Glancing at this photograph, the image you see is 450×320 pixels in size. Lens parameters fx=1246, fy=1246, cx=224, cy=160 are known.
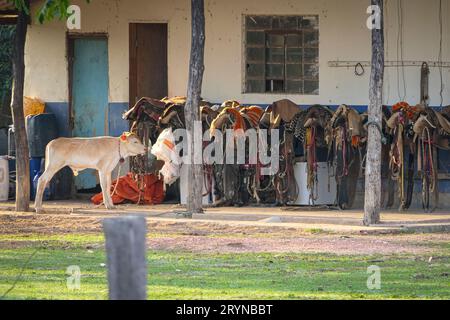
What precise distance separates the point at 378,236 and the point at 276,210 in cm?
370

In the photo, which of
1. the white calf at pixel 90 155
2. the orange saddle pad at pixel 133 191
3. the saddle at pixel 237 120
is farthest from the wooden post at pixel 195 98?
the orange saddle pad at pixel 133 191

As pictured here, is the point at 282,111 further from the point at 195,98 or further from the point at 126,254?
the point at 126,254

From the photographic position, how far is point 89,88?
24.2 meters

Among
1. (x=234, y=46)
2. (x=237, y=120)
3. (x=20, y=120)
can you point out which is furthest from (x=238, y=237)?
(x=234, y=46)

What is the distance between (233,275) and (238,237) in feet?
12.9

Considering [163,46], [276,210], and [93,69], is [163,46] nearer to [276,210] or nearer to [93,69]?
[93,69]

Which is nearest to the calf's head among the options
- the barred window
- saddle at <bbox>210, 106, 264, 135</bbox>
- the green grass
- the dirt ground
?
saddle at <bbox>210, 106, 264, 135</bbox>

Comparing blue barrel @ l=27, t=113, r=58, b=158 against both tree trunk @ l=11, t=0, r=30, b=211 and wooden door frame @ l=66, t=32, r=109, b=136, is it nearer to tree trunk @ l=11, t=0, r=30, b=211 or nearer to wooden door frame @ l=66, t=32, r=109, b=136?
wooden door frame @ l=66, t=32, r=109, b=136

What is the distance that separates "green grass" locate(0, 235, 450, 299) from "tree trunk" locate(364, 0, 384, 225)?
3038mm

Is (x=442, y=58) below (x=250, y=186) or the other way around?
the other way around

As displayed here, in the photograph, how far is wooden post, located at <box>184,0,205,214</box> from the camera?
2039 cm
